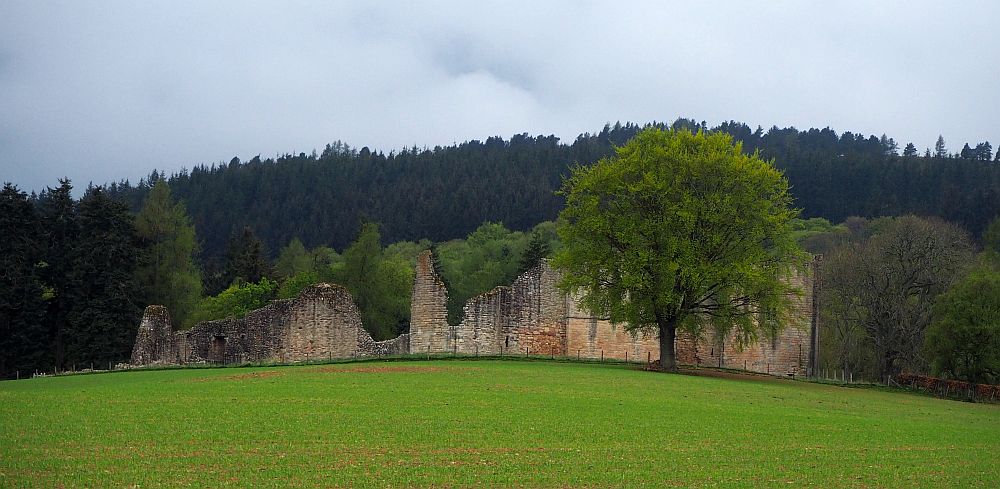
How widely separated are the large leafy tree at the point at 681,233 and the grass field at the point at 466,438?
7.94 m

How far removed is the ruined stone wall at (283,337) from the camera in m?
42.2

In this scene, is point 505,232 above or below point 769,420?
above

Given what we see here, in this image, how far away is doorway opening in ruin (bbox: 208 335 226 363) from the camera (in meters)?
44.1

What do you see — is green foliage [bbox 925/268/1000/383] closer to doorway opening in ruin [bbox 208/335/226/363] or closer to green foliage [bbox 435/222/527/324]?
doorway opening in ruin [bbox 208/335/226/363]

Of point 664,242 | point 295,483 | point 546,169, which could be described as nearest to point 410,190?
point 546,169

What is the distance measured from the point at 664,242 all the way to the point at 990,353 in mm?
13681

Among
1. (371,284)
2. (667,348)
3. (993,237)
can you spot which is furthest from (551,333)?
(993,237)

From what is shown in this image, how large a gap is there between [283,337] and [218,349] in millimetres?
4229

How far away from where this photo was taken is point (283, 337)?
4219 centimetres

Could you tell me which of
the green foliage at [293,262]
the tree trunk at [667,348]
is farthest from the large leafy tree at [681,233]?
the green foliage at [293,262]

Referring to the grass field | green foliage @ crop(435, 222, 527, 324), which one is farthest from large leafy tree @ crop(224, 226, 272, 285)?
the grass field

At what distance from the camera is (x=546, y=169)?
13862 cm

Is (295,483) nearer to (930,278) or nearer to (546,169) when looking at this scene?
(930,278)

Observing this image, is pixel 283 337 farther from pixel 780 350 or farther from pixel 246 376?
pixel 780 350
